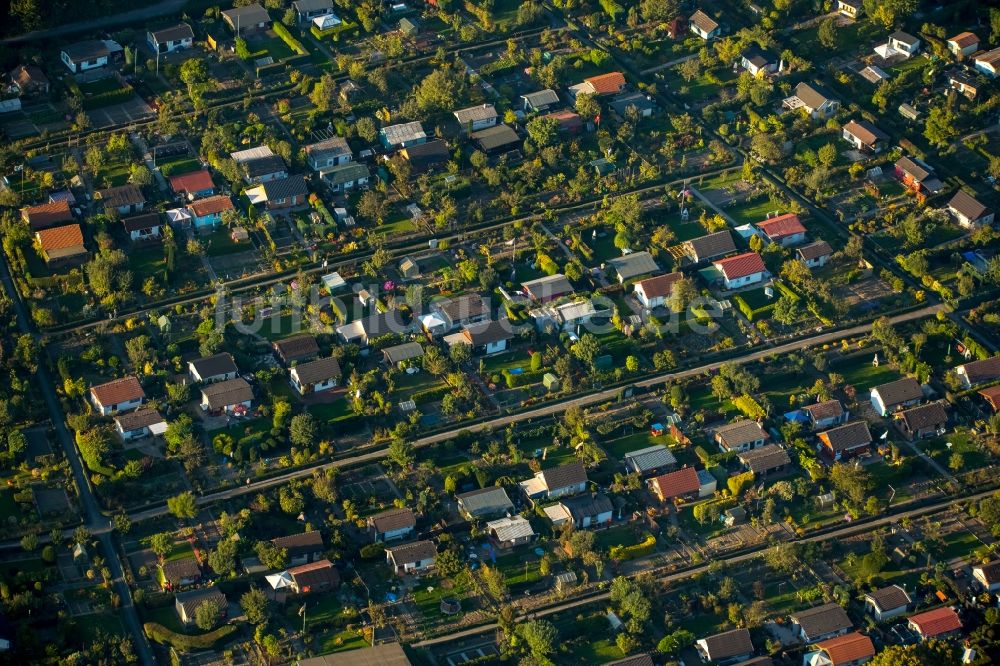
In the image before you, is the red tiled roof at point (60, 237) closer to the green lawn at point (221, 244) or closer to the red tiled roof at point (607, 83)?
the green lawn at point (221, 244)

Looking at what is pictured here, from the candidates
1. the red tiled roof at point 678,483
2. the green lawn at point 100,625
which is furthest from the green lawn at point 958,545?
the green lawn at point 100,625

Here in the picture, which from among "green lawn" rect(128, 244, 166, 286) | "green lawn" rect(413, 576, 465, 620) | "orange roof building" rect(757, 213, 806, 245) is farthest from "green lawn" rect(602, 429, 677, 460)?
"green lawn" rect(128, 244, 166, 286)

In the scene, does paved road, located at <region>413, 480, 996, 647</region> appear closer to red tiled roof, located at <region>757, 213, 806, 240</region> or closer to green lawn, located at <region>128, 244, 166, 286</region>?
red tiled roof, located at <region>757, 213, 806, 240</region>

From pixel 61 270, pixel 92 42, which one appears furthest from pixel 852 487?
pixel 92 42

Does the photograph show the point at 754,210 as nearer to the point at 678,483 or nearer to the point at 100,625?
the point at 678,483

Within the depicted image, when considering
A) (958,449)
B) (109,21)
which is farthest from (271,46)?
(958,449)

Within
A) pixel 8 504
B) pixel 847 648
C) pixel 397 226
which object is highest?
pixel 397 226

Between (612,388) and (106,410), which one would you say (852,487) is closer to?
(612,388)
